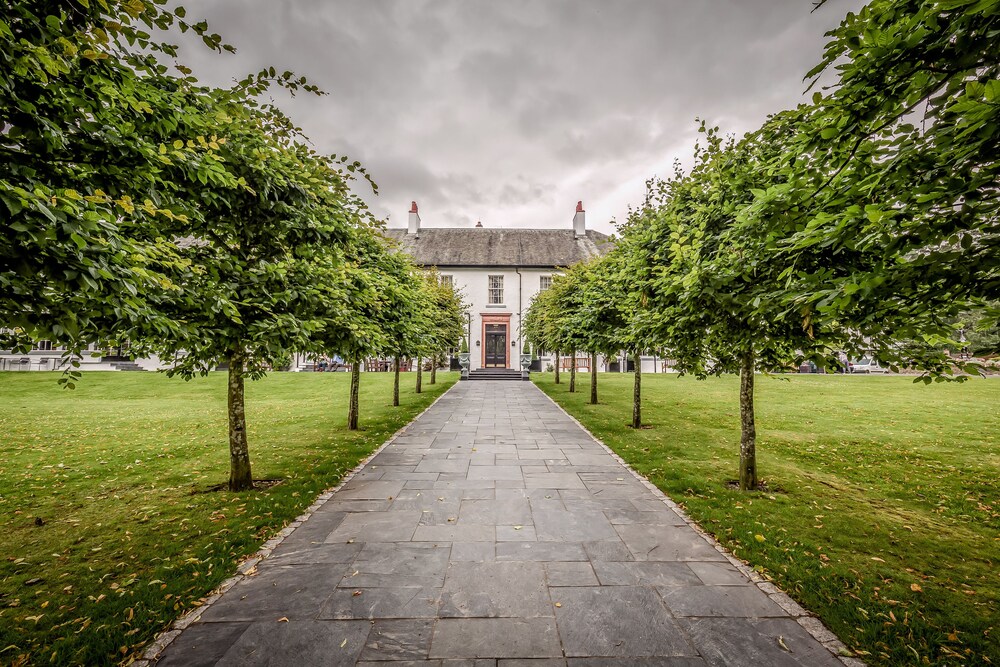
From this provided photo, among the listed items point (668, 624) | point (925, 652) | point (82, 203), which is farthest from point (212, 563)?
point (925, 652)

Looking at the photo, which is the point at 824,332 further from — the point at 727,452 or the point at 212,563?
the point at 212,563

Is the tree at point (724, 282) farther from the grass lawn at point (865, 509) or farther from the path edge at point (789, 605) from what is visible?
the path edge at point (789, 605)

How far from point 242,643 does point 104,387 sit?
79.4 ft

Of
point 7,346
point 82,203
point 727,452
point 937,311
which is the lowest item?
point 727,452

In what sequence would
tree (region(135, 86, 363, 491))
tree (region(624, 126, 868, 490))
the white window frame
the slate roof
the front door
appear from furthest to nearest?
the slate roof < the white window frame < the front door < tree (region(135, 86, 363, 491)) < tree (region(624, 126, 868, 490))

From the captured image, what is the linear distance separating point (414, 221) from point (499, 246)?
8.19 metres

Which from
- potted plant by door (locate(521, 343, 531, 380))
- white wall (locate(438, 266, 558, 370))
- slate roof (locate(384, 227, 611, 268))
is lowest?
potted plant by door (locate(521, 343, 531, 380))

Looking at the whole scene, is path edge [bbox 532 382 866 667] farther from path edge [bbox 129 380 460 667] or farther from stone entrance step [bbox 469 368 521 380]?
stone entrance step [bbox 469 368 521 380]

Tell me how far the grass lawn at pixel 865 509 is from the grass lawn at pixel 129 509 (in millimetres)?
5205

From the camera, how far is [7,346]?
3.14 m

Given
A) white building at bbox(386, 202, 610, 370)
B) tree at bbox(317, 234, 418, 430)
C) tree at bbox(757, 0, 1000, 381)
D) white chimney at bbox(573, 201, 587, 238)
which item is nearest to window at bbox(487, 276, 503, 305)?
white building at bbox(386, 202, 610, 370)

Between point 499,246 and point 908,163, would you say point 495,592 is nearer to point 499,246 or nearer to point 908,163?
point 908,163

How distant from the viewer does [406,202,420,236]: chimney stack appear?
3691 cm

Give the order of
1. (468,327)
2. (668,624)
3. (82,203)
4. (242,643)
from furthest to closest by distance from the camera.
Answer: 1. (468,327)
2. (668,624)
3. (242,643)
4. (82,203)
